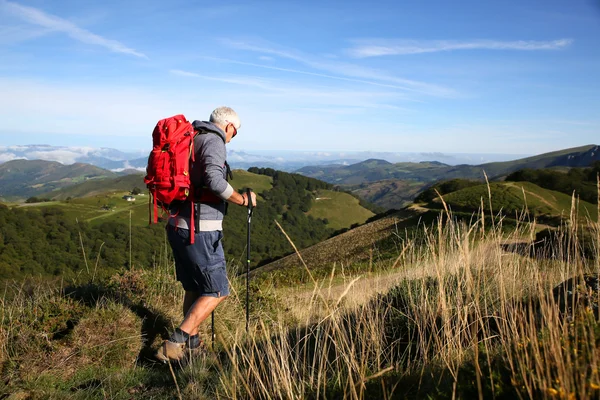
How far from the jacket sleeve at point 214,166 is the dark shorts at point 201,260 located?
0.43 m

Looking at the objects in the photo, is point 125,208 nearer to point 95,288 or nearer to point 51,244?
point 51,244

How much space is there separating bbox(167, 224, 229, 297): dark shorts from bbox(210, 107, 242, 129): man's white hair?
3.23 ft

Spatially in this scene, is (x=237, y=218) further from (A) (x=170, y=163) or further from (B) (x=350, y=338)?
(B) (x=350, y=338)

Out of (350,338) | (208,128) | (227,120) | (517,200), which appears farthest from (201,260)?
(517,200)

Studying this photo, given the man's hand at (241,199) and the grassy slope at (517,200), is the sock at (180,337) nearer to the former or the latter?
the man's hand at (241,199)

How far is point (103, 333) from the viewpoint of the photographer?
3799 mm

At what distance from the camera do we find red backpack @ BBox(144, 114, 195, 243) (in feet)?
10.5

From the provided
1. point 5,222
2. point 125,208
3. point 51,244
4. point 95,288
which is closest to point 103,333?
point 95,288

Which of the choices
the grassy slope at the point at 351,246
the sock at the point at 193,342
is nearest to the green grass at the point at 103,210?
the grassy slope at the point at 351,246

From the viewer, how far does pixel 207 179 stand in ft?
10.6

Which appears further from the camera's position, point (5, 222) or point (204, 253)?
point (5, 222)

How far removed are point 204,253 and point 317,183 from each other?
5047 inches

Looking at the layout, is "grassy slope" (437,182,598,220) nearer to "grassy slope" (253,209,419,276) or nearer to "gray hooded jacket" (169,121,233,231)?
"grassy slope" (253,209,419,276)

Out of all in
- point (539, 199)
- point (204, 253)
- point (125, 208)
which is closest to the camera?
point (204, 253)
